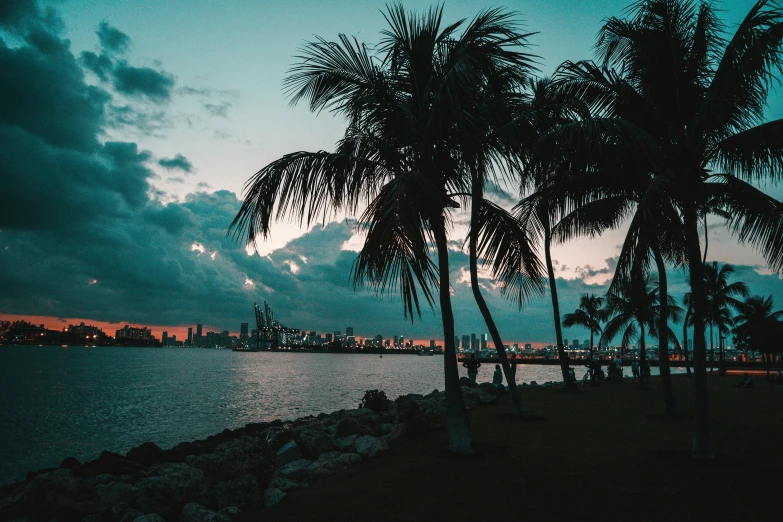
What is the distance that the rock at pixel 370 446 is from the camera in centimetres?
983

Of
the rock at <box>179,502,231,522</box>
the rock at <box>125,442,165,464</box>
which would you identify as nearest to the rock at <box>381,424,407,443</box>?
the rock at <box>179,502,231,522</box>

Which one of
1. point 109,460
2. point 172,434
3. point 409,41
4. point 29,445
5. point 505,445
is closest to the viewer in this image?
point 409,41

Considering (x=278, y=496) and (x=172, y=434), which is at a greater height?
(x=278, y=496)

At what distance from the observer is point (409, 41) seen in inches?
349

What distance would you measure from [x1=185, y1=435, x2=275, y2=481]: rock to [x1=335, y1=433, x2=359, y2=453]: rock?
1.61 metres

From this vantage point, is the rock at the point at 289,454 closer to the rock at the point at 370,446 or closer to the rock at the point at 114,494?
the rock at the point at 370,446

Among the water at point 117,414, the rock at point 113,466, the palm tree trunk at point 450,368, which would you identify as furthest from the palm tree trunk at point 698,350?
Answer: the water at point 117,414

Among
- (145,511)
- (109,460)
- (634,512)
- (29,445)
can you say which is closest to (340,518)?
(145,511)

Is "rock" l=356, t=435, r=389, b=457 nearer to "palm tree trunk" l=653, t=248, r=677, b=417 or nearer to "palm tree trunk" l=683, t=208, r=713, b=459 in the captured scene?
"palm tree trunk" l=683, t=208, r=713, b=459

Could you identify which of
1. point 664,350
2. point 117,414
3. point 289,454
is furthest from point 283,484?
point 117,414

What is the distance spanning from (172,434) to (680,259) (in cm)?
2211

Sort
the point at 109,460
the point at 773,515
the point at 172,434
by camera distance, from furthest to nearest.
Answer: the point at 172,434 < the point at 109,460 < the point at 773,515

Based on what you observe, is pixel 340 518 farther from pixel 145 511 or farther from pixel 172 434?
pixel 172 434

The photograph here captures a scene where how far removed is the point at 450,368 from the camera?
9055mm
